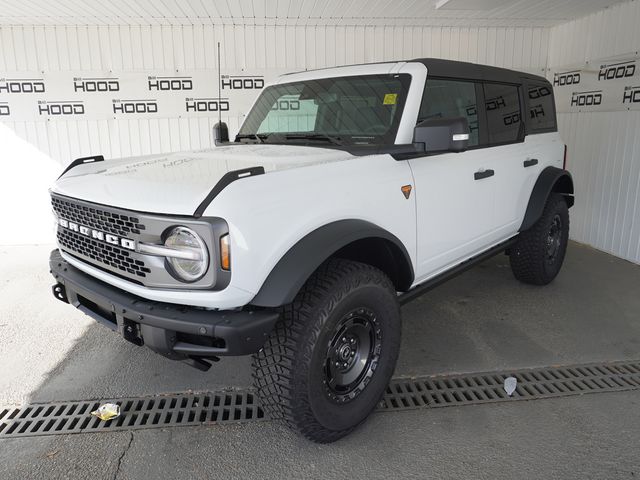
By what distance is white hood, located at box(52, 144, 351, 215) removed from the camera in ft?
6.38

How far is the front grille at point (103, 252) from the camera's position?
2.07 metres

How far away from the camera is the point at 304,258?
1.98m

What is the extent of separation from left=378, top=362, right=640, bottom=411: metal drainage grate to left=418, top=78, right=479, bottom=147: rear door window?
154cm

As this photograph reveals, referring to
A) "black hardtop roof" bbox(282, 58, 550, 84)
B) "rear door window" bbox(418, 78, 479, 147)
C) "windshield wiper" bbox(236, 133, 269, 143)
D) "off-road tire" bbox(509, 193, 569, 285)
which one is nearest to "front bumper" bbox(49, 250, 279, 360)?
"windshield wiper" bbox(236, 133, 269, 143)

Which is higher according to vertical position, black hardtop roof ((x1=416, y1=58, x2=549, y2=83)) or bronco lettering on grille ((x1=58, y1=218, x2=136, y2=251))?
black hardtop roof ((x1=416, y1=58, x2=549, y2=83))

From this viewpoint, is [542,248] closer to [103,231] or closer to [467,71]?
[467,71]

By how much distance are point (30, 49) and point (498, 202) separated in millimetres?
6003

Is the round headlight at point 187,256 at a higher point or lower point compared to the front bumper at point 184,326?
higher

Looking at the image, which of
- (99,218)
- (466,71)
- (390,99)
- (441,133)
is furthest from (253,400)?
(466,71)

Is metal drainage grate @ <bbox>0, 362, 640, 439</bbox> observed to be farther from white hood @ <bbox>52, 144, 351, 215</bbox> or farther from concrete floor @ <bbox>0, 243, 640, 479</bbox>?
white hood @ <bbox>52, 144, 351, 215</bbox>

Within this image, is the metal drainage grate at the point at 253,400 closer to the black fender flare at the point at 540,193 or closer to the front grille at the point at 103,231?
the front grille at the point at 103,231

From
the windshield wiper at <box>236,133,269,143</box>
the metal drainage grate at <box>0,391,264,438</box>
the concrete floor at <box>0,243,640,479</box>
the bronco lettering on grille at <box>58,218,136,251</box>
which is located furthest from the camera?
the windshield wiper at <box>236,133,269,143</box>

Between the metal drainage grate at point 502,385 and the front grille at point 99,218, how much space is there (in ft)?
5.44

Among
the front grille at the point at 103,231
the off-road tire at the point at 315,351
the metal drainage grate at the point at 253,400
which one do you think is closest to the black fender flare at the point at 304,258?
the off-road tire at the point at 315,351
